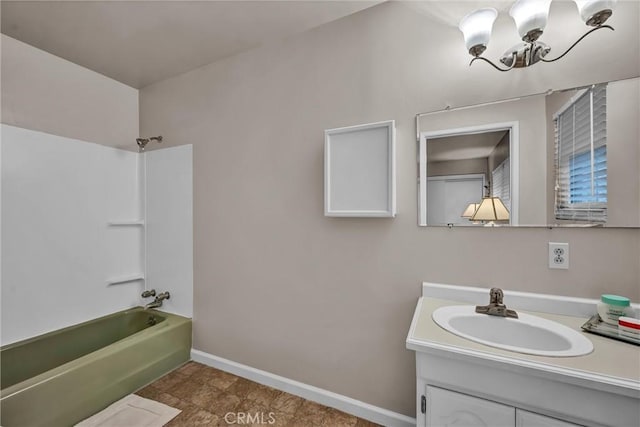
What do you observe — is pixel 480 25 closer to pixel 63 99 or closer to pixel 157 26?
pixel 157 26

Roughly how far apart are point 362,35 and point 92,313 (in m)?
2.96

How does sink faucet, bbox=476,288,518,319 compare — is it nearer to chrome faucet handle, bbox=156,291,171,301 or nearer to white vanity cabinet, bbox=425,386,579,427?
A: white vanity cabinet, bbox=425,386,579,427

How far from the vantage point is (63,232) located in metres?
2.09

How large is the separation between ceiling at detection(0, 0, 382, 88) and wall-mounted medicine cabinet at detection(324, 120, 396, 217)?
786 millimetres

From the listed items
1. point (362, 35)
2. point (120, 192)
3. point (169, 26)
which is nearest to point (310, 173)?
point (362, 35)

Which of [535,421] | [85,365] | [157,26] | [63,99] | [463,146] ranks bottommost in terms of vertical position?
[85,365]

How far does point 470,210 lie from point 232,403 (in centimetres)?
190

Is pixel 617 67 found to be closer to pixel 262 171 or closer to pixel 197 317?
pixel 262 171

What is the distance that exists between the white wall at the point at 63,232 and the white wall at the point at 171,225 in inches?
7.7

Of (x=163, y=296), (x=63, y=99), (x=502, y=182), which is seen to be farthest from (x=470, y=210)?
(x=63, y=99)

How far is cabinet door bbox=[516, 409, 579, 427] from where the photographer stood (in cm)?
84

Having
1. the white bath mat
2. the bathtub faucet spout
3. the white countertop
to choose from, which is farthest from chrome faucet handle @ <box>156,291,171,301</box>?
the white countertop

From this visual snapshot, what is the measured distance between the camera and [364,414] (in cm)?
165

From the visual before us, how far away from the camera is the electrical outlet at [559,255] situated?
124 cm
